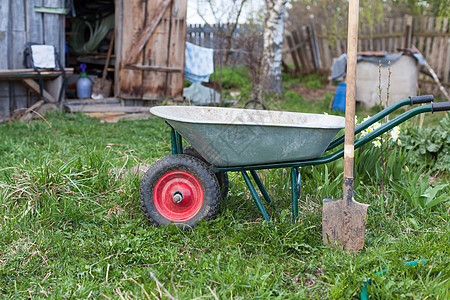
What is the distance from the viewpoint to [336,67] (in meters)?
8.87

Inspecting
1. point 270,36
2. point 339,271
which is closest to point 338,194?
point 339,271

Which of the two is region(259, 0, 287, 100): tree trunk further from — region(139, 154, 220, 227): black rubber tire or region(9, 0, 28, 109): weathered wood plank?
region(139, 154, 220, 227): black rubber tire

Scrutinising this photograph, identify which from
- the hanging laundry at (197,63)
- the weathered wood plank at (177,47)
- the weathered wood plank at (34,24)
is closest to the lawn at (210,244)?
the weathered wood plank at (34,24)

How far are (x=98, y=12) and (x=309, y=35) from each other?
5.87 metres

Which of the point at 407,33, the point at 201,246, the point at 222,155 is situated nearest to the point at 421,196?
the point at 222,155

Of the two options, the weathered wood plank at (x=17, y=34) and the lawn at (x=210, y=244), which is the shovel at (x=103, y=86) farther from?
the lawn at (x=210, y=244)

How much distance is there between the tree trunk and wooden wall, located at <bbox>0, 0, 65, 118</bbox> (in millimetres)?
3506

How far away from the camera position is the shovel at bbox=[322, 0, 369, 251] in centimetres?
240

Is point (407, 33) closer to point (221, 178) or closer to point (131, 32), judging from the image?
point (131, 32)

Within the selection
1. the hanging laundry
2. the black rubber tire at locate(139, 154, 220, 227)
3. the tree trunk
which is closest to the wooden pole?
the black rubber tire at locate(139, 154, 220, 227)

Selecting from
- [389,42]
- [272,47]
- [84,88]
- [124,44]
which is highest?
[389,42]

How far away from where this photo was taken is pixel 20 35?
21.1ft

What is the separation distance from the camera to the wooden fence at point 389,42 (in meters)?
9.02

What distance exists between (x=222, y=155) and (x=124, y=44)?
525cm
